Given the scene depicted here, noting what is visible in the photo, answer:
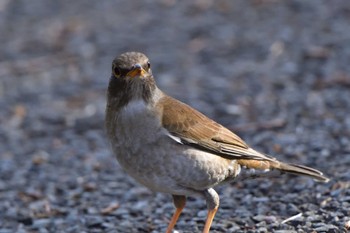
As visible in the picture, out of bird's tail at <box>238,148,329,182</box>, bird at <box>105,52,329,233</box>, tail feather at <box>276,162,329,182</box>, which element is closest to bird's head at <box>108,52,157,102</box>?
bird at <box>105,52,329,233</box>

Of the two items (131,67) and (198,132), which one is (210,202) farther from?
(131,67)

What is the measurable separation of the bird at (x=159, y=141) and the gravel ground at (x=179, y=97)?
71cm

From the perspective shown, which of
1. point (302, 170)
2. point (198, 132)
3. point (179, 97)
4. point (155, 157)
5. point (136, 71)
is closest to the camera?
point (155, 157)

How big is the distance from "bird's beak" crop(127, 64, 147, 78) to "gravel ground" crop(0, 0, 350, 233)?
1.64 metres

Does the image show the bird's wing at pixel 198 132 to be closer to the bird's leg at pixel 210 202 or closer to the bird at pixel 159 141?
the bird at pixel 159 141

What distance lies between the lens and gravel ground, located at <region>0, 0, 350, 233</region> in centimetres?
769

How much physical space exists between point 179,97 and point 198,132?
476 cm

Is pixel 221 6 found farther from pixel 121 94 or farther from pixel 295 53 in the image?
pixel 121 94

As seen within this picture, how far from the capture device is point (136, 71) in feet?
20.7

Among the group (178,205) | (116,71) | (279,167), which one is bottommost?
(178,205)

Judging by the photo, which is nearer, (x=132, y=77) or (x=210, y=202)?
(x=132, y=77)


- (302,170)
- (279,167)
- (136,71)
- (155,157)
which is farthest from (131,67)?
(302,170)

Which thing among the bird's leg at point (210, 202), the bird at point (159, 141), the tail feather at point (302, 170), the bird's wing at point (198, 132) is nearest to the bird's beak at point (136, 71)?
the bird at point (159, 141)

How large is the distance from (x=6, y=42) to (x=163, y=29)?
285cm
